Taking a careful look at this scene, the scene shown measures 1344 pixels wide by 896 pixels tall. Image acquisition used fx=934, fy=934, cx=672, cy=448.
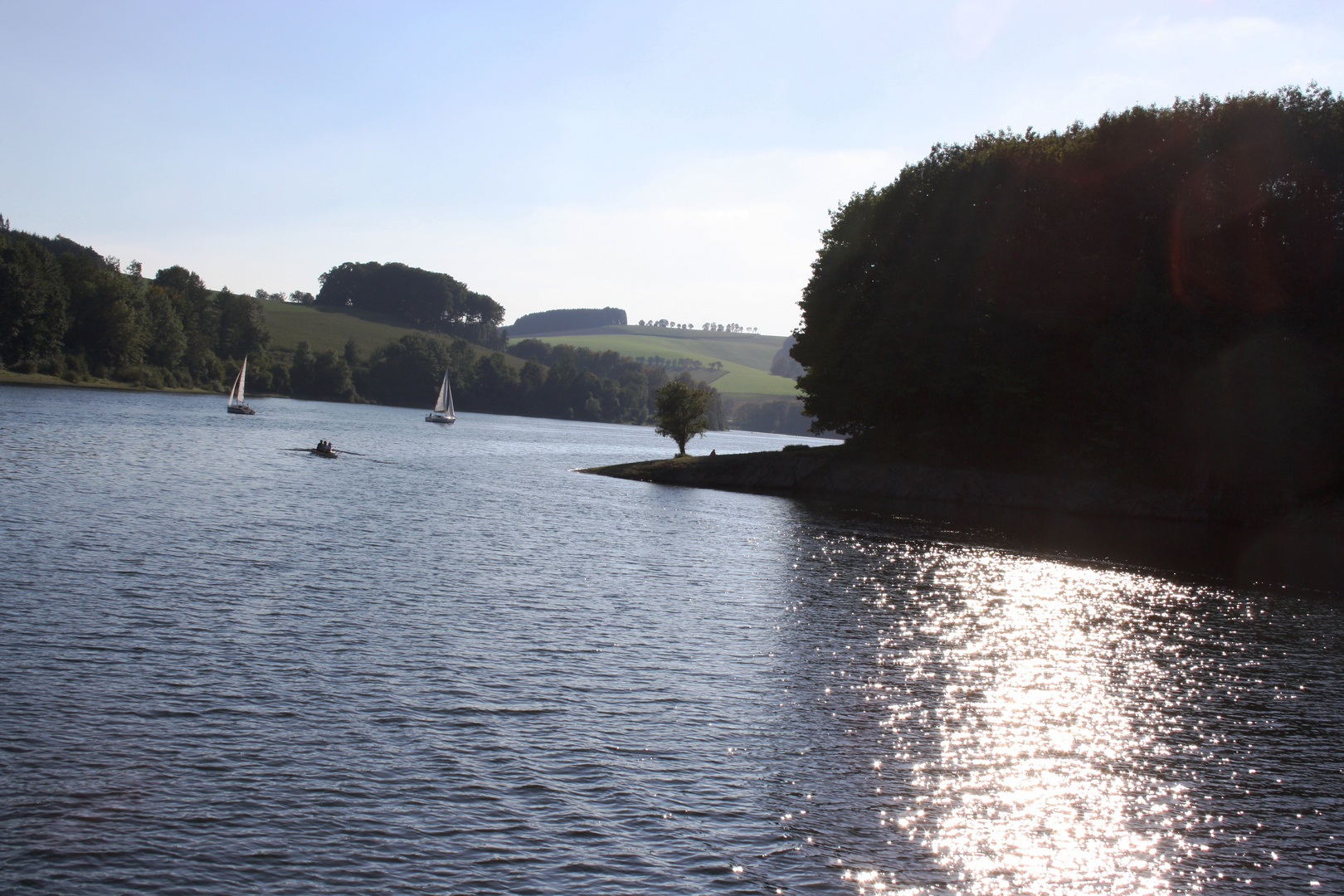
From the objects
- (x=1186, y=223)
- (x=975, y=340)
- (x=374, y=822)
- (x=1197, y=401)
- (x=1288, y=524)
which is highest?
(x=1186, y=223)

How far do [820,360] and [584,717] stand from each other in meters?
66.7

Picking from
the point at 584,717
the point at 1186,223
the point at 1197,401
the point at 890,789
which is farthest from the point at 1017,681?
the point at 1186,223

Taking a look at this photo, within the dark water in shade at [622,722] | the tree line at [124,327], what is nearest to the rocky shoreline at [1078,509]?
the dark water in shade at [622,722]

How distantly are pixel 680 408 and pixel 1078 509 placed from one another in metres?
36.2

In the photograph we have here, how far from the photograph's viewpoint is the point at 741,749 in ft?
52.5

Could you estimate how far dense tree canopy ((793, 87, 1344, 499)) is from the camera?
5634 centimetres

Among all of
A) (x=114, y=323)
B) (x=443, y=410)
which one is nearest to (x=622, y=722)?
(x=443, y=410)

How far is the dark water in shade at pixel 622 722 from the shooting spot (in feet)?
39.1

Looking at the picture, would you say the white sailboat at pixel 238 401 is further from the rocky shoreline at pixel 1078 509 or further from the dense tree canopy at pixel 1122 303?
the dense tree canopy at pixel 1122 303

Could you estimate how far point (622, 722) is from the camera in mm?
16875

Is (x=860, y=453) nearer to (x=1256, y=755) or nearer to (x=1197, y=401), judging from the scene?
(x=1197, y=401)

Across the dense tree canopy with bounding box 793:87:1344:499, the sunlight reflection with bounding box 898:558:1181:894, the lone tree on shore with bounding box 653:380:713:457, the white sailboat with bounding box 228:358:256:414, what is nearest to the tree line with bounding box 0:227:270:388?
the white sailboat with bounding box 228:358:256:414

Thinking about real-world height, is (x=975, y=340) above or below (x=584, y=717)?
above

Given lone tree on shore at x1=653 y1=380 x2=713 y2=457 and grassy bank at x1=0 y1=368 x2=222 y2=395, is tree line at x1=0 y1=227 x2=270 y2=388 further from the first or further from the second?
lone tree on shore at x1=653 y1=380 x2=713 y2=457
